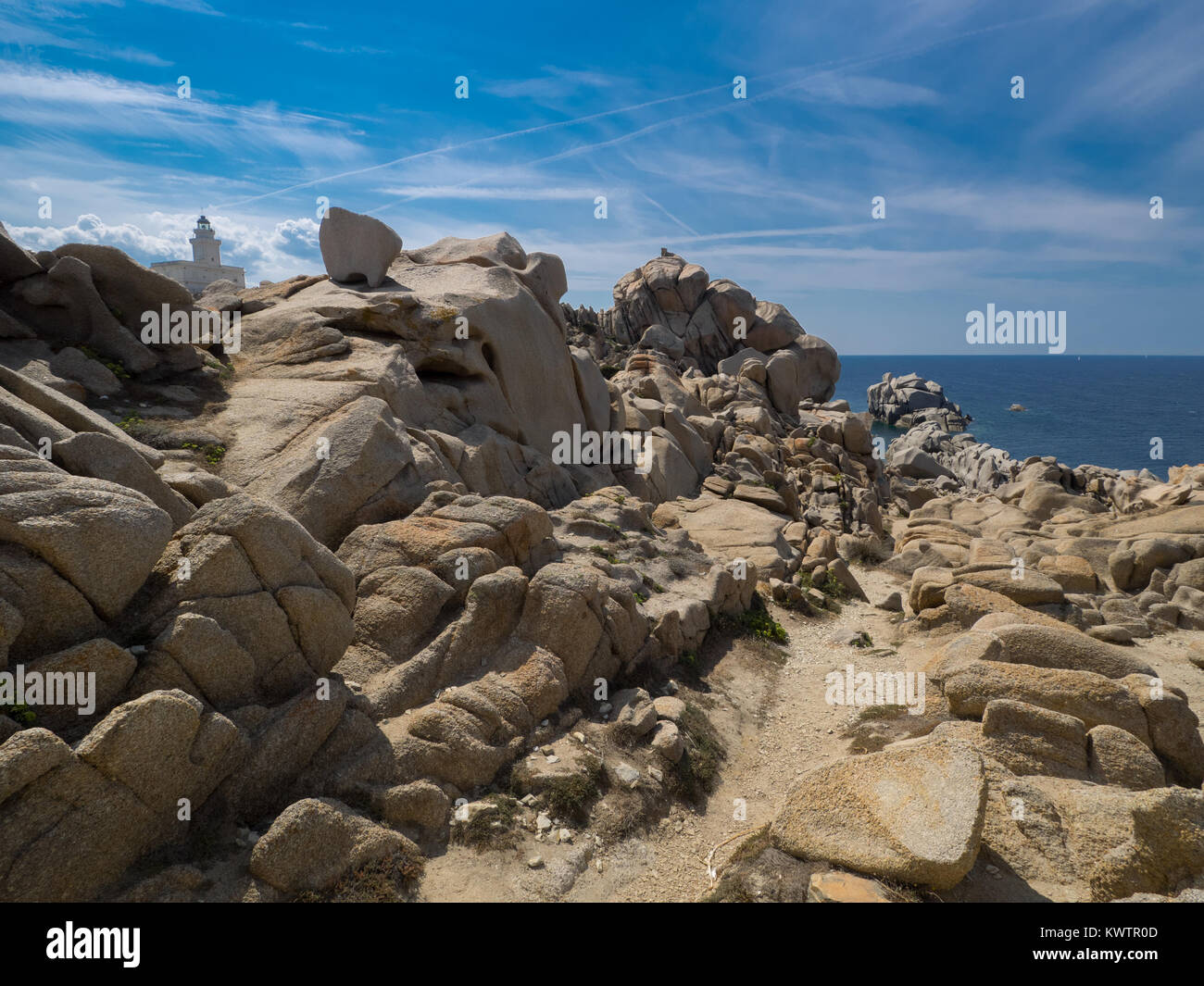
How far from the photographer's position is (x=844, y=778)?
1015 cm

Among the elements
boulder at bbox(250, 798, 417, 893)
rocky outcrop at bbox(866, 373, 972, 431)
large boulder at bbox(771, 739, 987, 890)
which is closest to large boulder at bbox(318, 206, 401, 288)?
boulder at bbox(250, 798, 417, 893)

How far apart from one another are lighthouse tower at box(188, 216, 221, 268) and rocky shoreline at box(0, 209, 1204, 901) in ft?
110

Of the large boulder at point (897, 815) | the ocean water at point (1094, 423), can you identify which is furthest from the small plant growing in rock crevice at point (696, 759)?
the ocean water at point (1094, 423)

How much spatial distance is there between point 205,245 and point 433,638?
51829 mm

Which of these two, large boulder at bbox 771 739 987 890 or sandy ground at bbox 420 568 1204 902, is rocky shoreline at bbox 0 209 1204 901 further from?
sandy ground at bbox 420 568 1204 902

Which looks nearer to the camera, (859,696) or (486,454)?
(859,696)

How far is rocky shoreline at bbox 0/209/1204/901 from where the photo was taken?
331 inches

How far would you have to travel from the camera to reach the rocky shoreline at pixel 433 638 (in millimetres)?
8398

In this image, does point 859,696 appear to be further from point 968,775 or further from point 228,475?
point 228,475

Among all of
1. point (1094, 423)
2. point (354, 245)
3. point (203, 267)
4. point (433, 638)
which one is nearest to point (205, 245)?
point (203, 267)

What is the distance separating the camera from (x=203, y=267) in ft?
161

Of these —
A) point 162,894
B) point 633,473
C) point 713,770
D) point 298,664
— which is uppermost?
point 633,473
